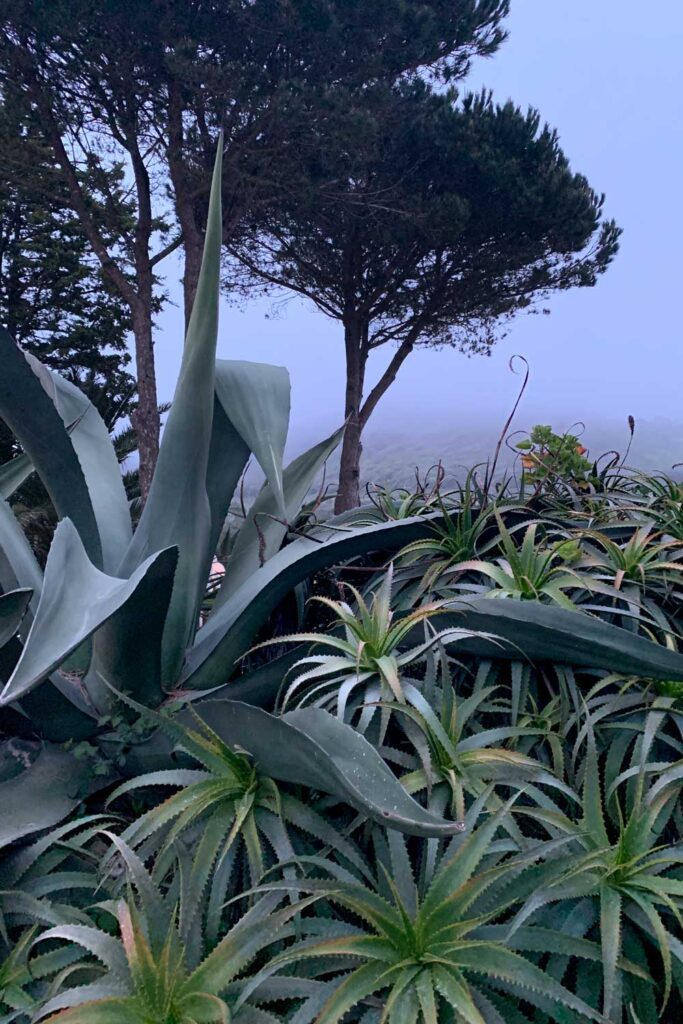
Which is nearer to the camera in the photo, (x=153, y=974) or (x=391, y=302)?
(x=153, y=974)

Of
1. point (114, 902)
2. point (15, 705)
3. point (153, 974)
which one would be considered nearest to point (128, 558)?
point (15, 705)

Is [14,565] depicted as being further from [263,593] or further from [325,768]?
[325,768]

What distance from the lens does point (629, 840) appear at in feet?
2.65

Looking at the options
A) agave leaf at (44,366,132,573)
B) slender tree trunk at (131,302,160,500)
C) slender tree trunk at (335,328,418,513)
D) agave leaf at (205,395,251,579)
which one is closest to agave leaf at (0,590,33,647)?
agave leaf at (44,366,132,573)

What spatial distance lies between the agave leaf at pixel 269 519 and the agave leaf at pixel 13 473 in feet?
1.61

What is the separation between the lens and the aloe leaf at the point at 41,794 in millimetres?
932

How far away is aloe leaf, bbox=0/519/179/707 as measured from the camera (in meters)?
0.72

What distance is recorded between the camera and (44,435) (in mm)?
1178

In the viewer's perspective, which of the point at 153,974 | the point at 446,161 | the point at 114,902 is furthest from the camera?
the point at 446,161

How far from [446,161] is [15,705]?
9769 millimetres

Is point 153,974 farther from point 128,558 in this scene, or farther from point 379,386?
point 379,386

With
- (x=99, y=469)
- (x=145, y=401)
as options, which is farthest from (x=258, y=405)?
(x=145, y=401)

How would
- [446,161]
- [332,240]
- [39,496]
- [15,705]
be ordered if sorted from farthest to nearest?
1. [332,240]
2. [446,161]
3. [39,496]
4. [15,705]

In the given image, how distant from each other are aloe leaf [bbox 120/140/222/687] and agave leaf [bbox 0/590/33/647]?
268 mm
